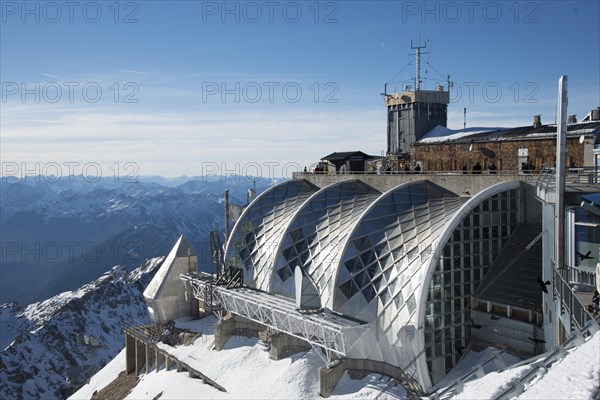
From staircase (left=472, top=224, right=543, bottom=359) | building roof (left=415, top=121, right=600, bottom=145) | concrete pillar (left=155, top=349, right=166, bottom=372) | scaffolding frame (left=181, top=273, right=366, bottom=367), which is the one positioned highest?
building roof (left=415, top=121, right=600, bottom=145)

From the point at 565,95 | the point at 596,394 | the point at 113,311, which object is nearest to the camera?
the point at 596,394

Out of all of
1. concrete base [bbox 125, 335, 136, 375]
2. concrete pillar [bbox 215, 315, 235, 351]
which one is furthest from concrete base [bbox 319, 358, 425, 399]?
concrete base [bbox 125, 335, 136, 375]

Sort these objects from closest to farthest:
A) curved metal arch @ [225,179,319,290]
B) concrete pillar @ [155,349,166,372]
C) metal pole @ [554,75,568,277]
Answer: metal pole @ [554,75,568,277] → curved metal arch @ [225,179,319,290] → concrete pillar @ [155,349,166,372]

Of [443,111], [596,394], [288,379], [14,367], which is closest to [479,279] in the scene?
[288,379]

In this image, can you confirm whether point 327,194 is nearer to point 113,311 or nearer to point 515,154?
point 515,154

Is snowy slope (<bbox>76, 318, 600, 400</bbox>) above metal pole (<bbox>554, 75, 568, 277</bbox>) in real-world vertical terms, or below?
below

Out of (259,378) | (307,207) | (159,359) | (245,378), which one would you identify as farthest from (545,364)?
(159,359)

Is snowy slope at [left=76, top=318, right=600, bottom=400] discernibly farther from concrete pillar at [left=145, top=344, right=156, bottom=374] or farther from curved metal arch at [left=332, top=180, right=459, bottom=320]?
curved metal arch at [left=332, top=180, right=459, bottom=320]

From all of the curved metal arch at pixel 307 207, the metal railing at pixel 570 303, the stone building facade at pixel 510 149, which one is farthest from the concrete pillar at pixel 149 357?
the metal railing at pixel 570 303
